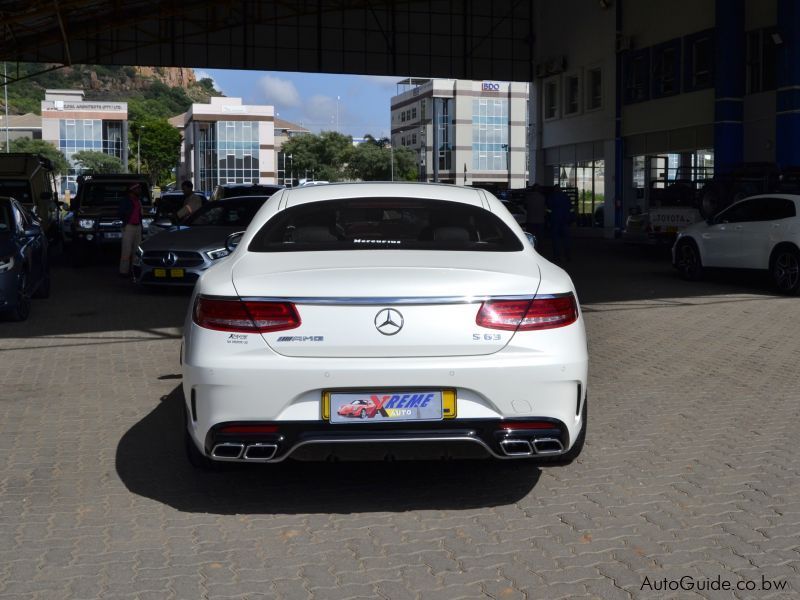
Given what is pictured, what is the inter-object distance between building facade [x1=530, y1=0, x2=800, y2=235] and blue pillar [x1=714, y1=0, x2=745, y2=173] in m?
0.03

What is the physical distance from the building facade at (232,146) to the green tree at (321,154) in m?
3.71

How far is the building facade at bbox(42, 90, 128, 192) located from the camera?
142 m

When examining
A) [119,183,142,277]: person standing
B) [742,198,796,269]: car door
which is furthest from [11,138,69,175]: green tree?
[742,198,796,269]: car door

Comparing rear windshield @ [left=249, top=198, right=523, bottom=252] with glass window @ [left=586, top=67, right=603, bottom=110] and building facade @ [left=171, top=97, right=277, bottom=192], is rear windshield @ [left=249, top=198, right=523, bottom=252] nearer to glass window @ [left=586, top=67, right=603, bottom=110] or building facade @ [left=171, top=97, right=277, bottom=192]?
glass window @ [left=586, top=67, right=603, bottom=110]

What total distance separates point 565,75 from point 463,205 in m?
37.7

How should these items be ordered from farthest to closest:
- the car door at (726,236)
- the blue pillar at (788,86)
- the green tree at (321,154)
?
the green tree at (321,154) → the blue pillar at (788,86) → the car door at (726,236)

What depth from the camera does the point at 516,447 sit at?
4.86m

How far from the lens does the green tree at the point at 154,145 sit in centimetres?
15412

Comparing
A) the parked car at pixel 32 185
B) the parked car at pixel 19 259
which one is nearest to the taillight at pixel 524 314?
the parked car at pixel 19 259

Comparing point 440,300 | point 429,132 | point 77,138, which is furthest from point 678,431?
point 77,138

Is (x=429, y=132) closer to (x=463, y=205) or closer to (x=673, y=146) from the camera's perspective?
(x=673, y=146)

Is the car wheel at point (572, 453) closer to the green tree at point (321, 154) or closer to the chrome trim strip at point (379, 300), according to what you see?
the chrome trim strip at point (379, 300)

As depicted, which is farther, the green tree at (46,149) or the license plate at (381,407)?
the green tree at (46,149)

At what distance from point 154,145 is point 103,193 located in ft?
441
